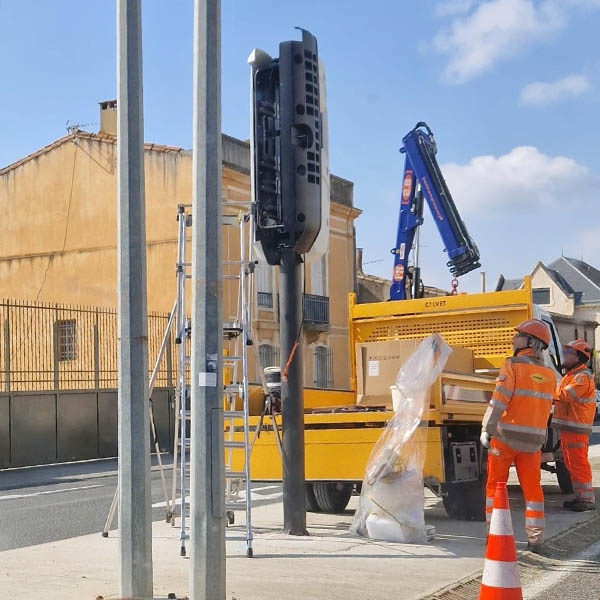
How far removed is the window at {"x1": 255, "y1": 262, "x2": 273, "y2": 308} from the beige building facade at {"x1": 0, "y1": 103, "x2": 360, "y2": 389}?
0.03 m

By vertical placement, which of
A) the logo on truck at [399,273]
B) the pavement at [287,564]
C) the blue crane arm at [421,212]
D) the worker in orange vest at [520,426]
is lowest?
the pavement at [287,564]

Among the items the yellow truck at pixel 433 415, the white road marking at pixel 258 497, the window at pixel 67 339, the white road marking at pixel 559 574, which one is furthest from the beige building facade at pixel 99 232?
the white road marking at pixel 559 574

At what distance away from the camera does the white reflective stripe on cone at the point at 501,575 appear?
590cm

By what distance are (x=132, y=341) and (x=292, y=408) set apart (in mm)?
3142

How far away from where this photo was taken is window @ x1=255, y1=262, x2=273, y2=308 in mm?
32281

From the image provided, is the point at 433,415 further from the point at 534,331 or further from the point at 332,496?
the point at 332,496

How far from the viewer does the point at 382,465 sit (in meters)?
8.65

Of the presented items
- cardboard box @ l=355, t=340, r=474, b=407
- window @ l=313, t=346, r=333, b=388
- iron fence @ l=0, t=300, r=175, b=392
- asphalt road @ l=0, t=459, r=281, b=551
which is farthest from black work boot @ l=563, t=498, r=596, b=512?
window @ l=313, t=346, r=333, b=388

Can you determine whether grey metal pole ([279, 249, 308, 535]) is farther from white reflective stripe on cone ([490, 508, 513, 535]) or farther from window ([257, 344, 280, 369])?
window ([257, 344, 280, 369])

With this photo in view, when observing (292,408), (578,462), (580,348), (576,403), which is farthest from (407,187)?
(292,408)

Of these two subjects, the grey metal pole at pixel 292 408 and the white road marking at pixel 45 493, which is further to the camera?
the white road marking at pixel 45 493

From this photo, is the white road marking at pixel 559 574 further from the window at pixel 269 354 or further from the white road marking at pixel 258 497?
the window at pixel 269 354

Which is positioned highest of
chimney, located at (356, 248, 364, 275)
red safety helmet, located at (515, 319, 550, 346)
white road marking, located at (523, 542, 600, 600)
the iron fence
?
chimney, located at (356, 248, 364, 275)

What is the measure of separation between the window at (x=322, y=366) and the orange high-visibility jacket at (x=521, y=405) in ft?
89.0
